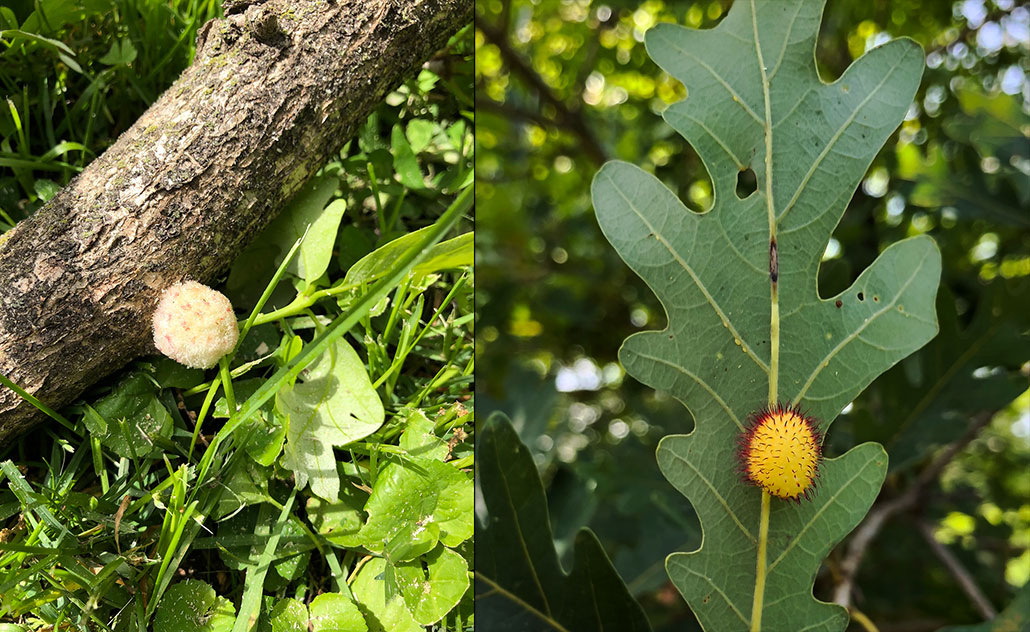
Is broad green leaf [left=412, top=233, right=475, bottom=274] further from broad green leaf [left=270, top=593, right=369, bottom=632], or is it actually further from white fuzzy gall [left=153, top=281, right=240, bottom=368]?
broad green leaf [left=270, top=593, right=369, bottom=632]

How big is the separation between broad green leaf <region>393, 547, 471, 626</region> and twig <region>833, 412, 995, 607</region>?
44 cm

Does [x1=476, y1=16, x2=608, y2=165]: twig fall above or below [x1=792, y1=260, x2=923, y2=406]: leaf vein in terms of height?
below

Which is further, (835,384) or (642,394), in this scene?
(642,394)

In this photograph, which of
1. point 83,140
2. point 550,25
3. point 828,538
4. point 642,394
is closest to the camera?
point 828,538

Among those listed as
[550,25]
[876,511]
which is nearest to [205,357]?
[876,511]

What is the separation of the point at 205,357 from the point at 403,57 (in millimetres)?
369

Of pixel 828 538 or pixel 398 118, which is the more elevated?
pixel 398 118

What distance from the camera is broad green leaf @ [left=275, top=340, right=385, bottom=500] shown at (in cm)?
76

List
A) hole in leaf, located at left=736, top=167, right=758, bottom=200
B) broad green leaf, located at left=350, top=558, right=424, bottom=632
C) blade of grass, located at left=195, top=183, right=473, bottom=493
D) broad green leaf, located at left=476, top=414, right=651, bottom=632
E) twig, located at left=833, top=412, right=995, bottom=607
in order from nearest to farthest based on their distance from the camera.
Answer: blade of grass, located at left=195, top=183, right=473, bottom=493 < broad green leaf, located at left=476, top=414, right=651, bottom=632 < broad green leaf, located at left=350, top=558, right=424, bottom=632 < twig, located at left=833, top=412, right=995, bottom=607 < hole in leaf, located at left=736, top=167, right=758, bottom=200

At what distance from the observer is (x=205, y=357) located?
71cm

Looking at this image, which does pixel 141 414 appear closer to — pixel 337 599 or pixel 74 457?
pixel 74 457

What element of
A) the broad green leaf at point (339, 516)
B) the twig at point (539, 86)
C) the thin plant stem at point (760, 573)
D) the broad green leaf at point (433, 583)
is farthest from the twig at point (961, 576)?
the twig at point (539, 86)

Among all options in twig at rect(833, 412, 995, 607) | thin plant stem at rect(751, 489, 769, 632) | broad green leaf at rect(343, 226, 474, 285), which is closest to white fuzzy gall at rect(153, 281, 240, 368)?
broad green leaf at rect(343, 226, 474, 285)

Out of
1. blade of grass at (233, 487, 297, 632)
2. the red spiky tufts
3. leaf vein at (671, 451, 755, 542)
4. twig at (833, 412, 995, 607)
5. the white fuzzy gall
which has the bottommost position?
twig at (833, 412, 995, 607)
